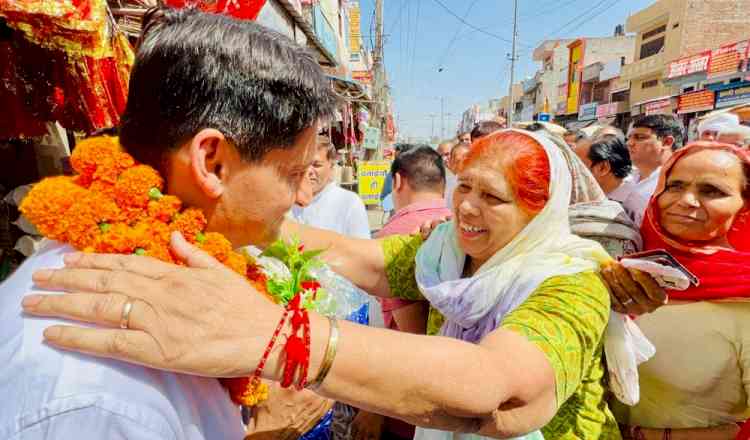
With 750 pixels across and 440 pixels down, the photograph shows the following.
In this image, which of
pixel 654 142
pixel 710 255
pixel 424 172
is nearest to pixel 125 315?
pixel 710 255

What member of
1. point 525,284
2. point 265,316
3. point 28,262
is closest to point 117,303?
point 265,316

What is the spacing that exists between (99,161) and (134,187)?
116 mm

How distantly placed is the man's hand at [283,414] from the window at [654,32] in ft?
113

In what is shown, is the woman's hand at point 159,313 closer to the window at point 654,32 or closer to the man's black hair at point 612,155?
the man's black hair at point 612,155

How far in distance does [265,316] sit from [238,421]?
18.2 inches

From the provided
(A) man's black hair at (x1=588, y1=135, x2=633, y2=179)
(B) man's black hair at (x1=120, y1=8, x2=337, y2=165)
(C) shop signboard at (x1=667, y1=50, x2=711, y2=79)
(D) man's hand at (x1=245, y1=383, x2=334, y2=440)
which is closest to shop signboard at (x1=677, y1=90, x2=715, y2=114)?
(C) shop signboard at (x1=667, y1=50, x2=711, y2=79)

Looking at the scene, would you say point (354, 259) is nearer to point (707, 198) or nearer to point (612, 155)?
point (707, 198)

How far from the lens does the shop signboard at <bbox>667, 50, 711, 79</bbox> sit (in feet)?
63.6

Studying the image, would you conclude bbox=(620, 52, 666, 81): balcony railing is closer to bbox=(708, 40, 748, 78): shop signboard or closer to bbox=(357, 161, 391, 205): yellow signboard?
bbox=(708, 40, 748, 78): shop signboard

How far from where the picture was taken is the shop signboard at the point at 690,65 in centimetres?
1939

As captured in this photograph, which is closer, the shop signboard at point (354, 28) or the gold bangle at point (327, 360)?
the gold bangle at point (327, 360)

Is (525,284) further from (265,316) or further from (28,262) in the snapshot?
(28,262)

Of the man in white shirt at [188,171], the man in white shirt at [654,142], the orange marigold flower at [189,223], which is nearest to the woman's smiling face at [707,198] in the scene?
the man in white shirt at [188,171]

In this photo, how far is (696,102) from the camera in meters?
19.2
